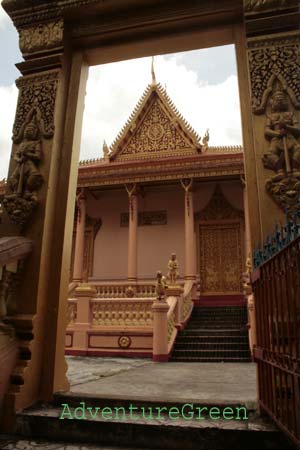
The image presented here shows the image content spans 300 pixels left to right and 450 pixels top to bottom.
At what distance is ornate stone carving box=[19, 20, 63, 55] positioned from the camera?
3.20 metres

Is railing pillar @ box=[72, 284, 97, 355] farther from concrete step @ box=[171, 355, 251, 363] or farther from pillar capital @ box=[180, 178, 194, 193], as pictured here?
pillar capital @ box=[180, 178, 194, 193]

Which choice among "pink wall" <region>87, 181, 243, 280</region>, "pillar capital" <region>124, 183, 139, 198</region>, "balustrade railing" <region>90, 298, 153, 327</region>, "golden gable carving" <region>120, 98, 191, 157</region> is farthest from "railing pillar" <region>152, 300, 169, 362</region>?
"golden gable carving" <region>120, 98, 191, 157</region>

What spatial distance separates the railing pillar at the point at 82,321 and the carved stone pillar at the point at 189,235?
367 cm

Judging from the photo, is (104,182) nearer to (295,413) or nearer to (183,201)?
(183,201)

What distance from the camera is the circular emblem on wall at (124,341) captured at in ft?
23.3

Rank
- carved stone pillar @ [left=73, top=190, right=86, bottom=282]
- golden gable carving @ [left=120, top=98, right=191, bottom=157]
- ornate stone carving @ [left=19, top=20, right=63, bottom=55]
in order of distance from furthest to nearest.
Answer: golden gable carving @ [left=120, top=98, right=191, bottom=157] → carved stone pillar @ [left=73, top=190, right=86, bottom=282] → ornate stone carving @ [left=19, top=20, right=63, bottom=55]

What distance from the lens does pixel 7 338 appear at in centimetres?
243

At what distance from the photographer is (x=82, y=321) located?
7402 mm

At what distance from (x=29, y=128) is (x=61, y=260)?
3.73ft

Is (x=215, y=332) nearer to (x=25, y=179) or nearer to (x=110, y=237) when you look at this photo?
(x=25, y=179)

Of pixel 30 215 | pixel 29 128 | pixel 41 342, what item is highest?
pixel 29 128

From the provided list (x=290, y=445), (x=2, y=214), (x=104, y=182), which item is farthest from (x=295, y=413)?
(x=104, y=182)

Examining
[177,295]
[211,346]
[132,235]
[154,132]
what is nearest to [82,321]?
[177,295]

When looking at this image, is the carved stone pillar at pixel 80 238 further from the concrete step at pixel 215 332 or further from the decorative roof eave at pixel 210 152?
the concrete step at pixel 215 332
